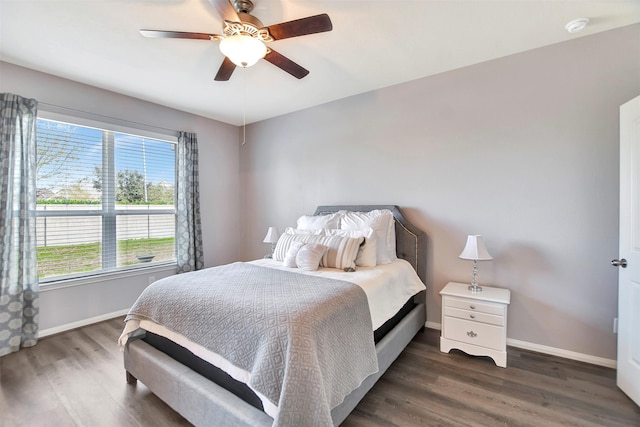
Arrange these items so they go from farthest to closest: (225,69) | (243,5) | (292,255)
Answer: (292,255)
(225,69)
(243,5)

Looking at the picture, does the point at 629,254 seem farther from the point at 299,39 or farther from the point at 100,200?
the point at 100,200

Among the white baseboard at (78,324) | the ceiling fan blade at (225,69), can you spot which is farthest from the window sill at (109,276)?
the ceiling fan blade at (225,69)

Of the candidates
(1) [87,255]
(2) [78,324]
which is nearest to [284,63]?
(1) [87,255]

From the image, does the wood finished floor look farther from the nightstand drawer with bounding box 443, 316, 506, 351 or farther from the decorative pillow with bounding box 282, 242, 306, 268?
the decorative pillow with bounding box 282, 242, 306, 268

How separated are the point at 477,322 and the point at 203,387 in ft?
7.09

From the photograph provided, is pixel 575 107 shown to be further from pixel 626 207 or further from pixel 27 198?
pixel 27 198

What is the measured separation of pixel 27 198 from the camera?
108 inches

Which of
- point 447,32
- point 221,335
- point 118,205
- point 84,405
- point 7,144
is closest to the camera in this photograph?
point 221,335

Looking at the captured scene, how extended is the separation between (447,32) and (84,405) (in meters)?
3.80

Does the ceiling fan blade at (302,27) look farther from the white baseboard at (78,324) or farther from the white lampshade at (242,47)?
the white baseboard at (78,324)

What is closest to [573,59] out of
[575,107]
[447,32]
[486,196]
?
[575,107]

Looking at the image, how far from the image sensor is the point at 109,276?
135 inches

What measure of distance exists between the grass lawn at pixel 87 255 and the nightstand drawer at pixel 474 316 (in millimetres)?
3742

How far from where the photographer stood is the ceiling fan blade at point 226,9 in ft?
5.26
